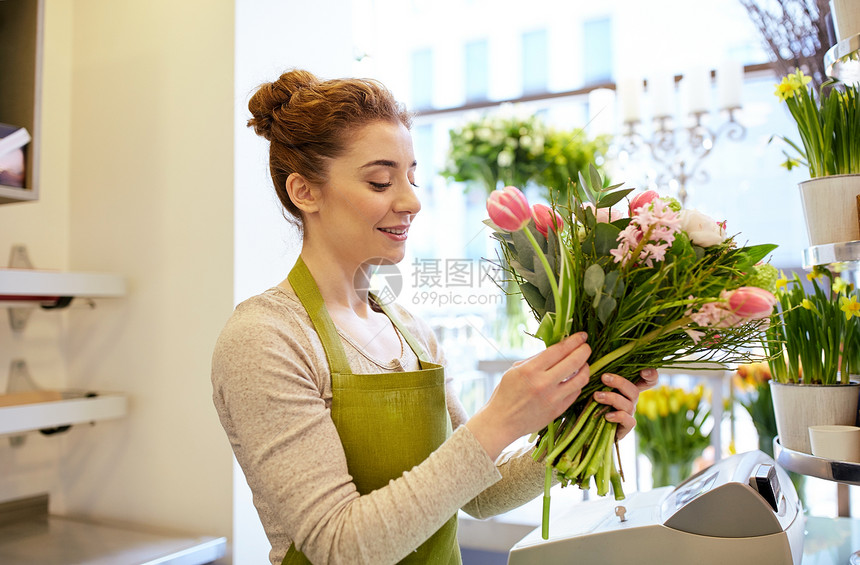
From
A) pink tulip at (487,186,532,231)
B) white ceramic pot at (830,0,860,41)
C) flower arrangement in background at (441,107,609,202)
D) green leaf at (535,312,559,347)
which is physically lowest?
green leaf at (535,312,559,347)

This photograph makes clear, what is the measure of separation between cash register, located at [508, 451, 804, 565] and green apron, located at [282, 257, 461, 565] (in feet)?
0.65

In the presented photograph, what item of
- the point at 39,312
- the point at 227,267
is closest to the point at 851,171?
the point at 227,267

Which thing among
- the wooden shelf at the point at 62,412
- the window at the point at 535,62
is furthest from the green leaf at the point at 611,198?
the window at the point at 535,62

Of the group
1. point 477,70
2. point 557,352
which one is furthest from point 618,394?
point 477,70

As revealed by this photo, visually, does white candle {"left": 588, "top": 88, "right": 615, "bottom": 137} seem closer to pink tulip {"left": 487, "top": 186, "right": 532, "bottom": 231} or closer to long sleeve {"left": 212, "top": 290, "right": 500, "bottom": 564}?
pink tulip {"left": 487, "top": 186, "right": 532, "bottom": 231}

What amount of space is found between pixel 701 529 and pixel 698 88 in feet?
8.54

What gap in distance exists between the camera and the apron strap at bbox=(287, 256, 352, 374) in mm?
999

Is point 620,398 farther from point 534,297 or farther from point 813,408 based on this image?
point 813,408

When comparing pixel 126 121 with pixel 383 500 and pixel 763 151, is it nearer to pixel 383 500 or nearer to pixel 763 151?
pixel 383 500

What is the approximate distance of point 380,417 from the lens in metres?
0.99

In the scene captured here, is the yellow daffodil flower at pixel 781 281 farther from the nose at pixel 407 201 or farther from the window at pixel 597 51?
the window at pixel 597 51

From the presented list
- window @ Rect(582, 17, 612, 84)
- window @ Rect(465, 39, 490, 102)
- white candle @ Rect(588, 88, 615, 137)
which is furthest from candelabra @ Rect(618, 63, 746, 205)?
window @ Rect(465, 39, 490, 102)

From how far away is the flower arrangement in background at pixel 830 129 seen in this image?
3.59 feet

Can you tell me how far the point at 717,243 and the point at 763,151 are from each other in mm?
3688
